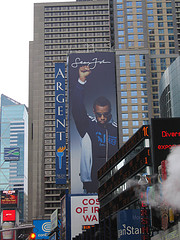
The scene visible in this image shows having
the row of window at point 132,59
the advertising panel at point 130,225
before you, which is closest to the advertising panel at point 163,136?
the advertising panel at point 130,225

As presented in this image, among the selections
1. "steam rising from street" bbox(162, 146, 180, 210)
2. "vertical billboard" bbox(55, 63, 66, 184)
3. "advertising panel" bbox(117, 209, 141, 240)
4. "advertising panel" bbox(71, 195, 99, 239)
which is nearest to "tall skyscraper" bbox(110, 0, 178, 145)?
"vertical billboard" bbox(55, 63, 66, 184)

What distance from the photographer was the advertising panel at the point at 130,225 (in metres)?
61.6

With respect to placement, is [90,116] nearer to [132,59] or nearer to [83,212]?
[132,59]

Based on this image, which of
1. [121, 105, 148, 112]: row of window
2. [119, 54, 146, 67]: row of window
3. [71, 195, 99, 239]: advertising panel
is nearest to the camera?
[71, 195, 99, 239]: advertising panel

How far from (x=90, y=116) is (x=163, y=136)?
84348mm

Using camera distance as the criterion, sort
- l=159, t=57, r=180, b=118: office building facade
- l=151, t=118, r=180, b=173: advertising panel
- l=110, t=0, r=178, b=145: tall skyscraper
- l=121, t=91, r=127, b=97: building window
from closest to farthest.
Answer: l=151, t=118, r=180, b=173: advertising panel, l=159, t=57, r=180, b=118: office building facade, l=110, t=0, r=178, b=145: tall skyscraper, l=121, t=91, r=127, b=97: building window

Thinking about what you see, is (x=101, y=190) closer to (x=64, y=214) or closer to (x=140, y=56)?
(x=64, y=214)

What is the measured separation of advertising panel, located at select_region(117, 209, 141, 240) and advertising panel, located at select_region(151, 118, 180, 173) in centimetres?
632

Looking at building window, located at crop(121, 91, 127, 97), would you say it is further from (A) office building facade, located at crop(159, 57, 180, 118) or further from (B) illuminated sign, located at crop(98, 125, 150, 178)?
(B) illuminated sign, located at crop(98, 125, 150, 178)

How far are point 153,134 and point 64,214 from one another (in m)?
59.4

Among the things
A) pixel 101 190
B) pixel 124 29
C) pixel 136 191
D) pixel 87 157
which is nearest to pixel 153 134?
pixel 136 191

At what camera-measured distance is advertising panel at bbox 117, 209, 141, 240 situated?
61.6m

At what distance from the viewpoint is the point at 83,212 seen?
11594 centimetres

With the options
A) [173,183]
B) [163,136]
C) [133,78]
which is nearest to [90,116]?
[133,78]
